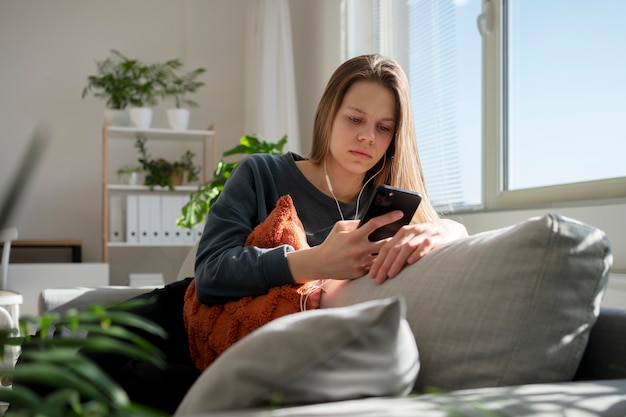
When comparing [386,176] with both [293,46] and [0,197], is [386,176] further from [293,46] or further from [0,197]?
[293,46]

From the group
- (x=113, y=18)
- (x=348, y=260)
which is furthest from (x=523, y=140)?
(x=113, y=18)

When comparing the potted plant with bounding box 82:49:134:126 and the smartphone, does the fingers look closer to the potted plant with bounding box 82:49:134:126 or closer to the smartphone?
the smartphone

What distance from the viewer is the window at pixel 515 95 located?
2002 millimetres

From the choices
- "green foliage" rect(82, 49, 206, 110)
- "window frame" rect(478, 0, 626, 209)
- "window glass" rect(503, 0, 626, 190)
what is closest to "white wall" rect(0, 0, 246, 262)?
"green foliage" rect(82, 49, 206, 110)

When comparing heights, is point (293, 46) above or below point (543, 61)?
above

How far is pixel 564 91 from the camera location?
2.17 metres

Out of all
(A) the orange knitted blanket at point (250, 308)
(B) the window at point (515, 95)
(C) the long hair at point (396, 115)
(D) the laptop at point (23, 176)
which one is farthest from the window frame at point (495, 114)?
(D) the laptop at point (23, 176)

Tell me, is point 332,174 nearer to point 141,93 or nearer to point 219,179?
point 219,179

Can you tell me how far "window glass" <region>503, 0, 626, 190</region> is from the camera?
6.48 feet

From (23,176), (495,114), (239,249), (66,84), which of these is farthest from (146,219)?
(23,176)

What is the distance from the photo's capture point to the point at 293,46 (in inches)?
169

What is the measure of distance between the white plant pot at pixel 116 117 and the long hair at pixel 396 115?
7.67 feet

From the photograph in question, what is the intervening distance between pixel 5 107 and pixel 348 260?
348 cm

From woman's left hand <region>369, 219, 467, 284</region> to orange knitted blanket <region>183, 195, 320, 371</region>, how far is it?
→ 0.65 ft
